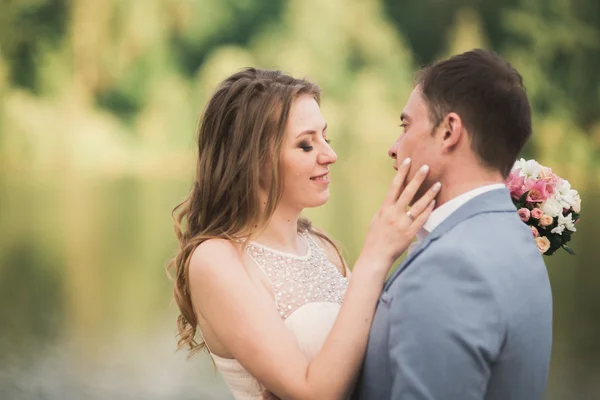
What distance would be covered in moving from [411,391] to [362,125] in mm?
6128

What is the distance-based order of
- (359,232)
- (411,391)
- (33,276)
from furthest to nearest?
(359,232) → (33,276) → (411,391)

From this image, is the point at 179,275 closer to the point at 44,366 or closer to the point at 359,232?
the point at 44,366

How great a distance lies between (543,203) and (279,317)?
2.43ft

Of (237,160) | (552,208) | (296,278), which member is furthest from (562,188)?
(237,160)

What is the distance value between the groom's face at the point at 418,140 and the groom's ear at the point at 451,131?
0.03m

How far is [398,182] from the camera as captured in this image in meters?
1.71

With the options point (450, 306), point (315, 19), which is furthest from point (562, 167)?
point (450, 306)

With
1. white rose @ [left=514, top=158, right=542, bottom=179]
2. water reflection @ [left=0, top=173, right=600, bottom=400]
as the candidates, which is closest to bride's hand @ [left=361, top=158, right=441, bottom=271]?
white rose @ [left=514, top=158, right=542, bottom=179]

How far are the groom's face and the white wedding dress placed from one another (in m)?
0.51

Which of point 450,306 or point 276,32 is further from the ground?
point 276,32

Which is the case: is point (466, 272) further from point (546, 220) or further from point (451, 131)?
point (546, 220)

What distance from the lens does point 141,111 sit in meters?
7.21

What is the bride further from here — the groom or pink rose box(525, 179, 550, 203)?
pink rose box(525, 179, 550, 203)

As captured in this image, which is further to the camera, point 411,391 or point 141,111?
point 141,111
